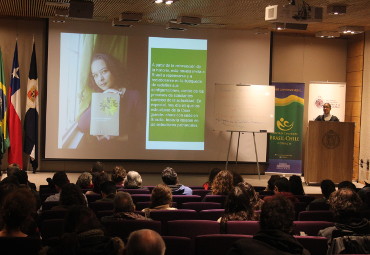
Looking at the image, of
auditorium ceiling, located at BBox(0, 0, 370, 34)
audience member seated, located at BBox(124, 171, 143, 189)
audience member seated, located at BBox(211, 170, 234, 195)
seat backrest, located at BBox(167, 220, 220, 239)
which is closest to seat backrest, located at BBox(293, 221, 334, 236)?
seat backrest, located at BBox(167, 220, 220, 239)

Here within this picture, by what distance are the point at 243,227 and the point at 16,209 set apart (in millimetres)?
1626

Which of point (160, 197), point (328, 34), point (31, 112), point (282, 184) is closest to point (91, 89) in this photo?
point (31, 112)

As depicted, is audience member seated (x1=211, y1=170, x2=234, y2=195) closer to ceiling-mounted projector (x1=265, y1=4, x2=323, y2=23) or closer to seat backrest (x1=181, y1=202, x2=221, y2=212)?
seat backrest (x1=181, y1=202, x2=221, y2=212)

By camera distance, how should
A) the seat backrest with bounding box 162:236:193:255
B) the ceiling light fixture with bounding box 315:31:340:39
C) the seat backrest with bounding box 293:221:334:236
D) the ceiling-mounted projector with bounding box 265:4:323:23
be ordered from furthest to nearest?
the ceiling light fixture with bounding box 315:31:340:39 < the ceiling-mounted projector with bounding box 265:4:323:23 < the seat backrest with bounding box 293:221:334:236 < the seat backrest with bounding box 162:236:193:255

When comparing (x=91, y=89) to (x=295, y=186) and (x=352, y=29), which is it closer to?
(x=352, y=29)

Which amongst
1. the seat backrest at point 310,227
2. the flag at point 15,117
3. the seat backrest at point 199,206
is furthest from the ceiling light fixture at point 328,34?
the seat backrest at point 310,227

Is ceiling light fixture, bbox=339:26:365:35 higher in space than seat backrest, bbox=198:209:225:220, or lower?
higher

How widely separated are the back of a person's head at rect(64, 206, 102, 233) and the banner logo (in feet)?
32.1

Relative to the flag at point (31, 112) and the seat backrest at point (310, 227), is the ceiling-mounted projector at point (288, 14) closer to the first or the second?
the seat backrest at point (310, 227)

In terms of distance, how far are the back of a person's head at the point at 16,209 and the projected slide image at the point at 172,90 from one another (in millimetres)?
8730

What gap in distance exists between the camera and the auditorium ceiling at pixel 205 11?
9555 mm

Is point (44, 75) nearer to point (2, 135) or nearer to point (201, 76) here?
point (2, 135)

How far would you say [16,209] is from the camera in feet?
11.2

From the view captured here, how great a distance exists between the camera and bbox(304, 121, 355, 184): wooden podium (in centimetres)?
1039
